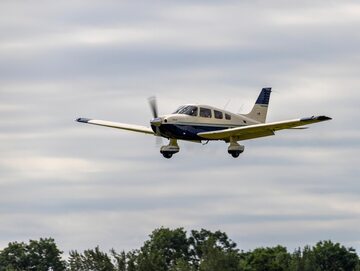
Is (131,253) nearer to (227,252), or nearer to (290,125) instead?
(227,252)

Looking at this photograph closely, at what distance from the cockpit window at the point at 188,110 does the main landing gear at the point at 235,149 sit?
353cm

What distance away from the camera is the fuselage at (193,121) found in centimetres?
11238

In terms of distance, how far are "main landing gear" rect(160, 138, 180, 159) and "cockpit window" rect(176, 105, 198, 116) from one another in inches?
80.0

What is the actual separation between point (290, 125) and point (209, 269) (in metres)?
38.1

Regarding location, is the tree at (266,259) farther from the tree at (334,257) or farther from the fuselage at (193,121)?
the fuselage at (193,121)

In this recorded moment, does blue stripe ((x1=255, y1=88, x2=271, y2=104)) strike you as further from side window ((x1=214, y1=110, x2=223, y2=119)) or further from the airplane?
side window ((x1=214, y1=110, x2=223, y2=119))

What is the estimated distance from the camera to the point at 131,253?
506ft

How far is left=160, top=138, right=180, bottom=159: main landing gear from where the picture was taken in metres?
114

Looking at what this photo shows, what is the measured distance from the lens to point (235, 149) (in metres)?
115

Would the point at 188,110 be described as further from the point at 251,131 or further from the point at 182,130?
the point at 251,131

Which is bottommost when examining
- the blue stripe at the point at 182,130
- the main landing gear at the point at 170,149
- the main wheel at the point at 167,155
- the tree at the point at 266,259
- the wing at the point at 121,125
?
the main wheel at the point at 167,155

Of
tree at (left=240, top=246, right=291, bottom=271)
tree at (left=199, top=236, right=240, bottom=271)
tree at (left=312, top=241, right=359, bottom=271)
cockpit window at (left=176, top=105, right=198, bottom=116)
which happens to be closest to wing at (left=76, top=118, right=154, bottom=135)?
cockpit window at (left=176, top=105, right=198, bottom=116)

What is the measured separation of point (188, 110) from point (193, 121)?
100cm

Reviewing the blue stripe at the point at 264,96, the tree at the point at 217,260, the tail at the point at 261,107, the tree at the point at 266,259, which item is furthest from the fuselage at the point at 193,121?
the tree at the point at 266,259
